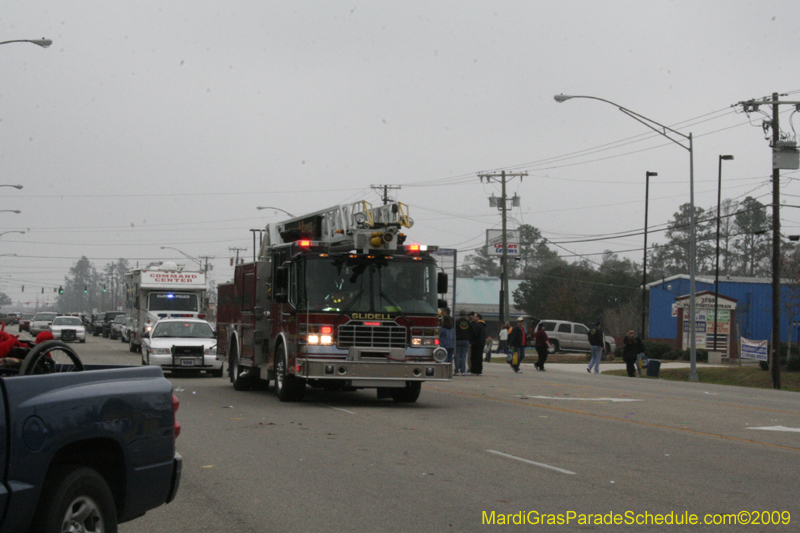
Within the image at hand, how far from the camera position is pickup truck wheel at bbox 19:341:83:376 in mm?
5680

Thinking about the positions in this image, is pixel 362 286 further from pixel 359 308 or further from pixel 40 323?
pixel 40 323

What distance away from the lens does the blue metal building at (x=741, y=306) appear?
58469mm

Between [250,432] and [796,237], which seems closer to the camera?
[250,432]

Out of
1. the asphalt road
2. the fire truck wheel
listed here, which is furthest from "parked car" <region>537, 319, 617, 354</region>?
the asphalt road

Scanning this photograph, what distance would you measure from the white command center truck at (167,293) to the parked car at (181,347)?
10482 mm

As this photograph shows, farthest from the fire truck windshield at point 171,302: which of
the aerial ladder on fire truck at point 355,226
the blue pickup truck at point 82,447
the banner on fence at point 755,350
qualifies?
the blue pickup truck at point 82,447

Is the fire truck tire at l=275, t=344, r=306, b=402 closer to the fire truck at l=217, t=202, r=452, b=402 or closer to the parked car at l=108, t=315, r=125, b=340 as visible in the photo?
the fire truck at l=217, t=202, r=452, b=402

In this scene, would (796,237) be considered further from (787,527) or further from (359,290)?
(787,527)

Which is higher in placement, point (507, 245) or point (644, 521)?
point (507, 245)

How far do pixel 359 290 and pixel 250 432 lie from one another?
4.35 meters

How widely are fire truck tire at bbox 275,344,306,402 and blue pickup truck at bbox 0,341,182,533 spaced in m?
10.4

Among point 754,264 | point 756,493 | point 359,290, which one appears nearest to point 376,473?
point 756,493

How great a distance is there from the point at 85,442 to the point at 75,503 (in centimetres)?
37

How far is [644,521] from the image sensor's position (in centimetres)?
727
